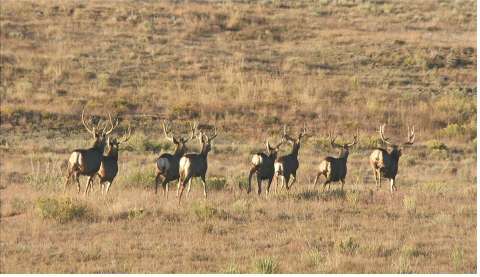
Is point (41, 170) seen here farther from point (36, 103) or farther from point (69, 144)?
point (36, 103)

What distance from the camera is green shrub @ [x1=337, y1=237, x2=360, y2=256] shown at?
13.1 metres

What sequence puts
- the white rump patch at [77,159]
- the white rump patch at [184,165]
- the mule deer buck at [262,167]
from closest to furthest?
the white rump patch at [184,165]
the white rump patch at [77,159]
the mule deer buck at [262,167]

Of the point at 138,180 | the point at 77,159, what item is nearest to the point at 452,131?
the point at 138,180

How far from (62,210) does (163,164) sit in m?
2.91

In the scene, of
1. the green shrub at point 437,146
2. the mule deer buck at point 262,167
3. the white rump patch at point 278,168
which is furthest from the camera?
the green shrub at point 437,146

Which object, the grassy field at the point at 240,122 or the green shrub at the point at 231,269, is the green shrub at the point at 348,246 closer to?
the grassy field at the point at 240,122

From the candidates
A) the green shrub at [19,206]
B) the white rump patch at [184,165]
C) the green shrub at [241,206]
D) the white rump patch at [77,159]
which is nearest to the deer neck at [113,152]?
the white rump patch at [77,159]

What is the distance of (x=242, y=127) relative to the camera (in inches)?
1372

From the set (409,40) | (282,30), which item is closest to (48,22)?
(282,30)

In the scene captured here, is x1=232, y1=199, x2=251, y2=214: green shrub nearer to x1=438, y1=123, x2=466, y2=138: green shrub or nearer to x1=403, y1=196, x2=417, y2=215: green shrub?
x1=403, y1=196, x2=417, y2=215: green shrub

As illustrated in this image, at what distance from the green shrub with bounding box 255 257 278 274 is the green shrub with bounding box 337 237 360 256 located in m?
1.52

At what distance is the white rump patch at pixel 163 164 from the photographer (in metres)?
17.6

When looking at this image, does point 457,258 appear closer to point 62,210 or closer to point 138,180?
point 62,210

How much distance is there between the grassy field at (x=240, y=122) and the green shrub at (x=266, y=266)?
0.13 ft
